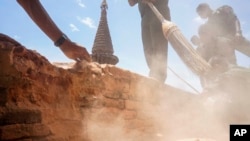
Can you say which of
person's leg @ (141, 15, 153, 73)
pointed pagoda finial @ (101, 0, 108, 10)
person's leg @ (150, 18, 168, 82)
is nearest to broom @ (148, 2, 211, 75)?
person's leg @ (150, 18, 168, 82)

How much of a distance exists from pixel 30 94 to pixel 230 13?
506 centimetres

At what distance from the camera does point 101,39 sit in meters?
15.4

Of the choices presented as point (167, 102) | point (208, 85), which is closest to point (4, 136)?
point (167, 102)

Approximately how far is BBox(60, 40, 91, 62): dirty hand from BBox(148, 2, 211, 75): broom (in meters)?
2.01

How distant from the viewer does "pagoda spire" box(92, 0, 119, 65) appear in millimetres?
13984

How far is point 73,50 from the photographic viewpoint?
2131mm

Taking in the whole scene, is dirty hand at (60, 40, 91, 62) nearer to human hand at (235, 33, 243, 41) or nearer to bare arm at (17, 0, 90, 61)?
bare arm at (17, 0, 90, 61)

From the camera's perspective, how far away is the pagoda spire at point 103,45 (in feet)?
45.9

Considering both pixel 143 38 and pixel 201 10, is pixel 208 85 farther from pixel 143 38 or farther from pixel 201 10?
pixel 201 10

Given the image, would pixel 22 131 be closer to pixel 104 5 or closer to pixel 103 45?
pixel 103 45

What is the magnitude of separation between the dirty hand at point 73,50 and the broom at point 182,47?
2.01 meters

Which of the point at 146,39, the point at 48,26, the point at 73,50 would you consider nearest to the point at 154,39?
the point at 146,39

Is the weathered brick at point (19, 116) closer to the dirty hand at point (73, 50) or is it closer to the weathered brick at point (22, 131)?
the weathered brick at point (22, 131)

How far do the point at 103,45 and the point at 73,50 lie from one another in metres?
12.8
